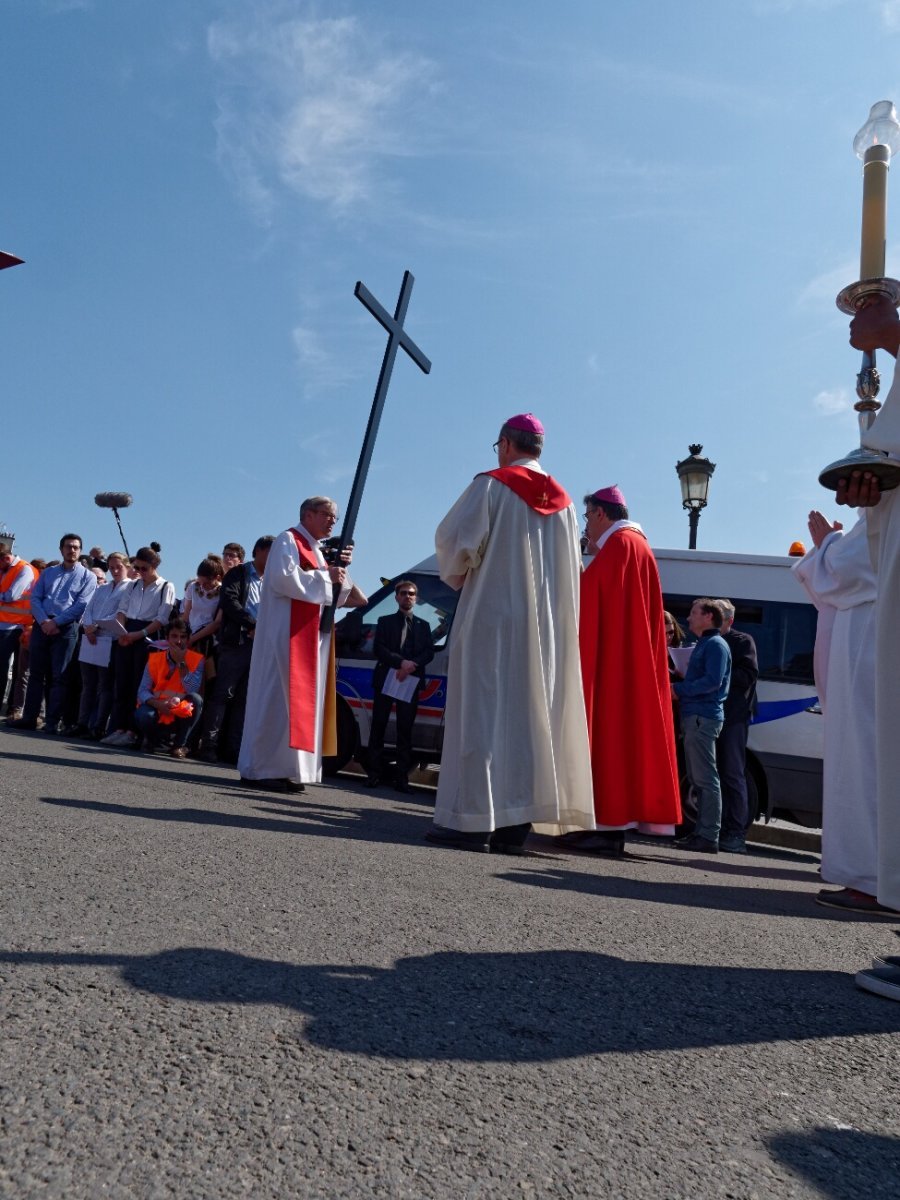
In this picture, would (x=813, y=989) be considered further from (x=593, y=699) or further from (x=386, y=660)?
(x=386, y=660)

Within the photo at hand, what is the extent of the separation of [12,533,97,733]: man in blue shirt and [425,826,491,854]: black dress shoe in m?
6.51

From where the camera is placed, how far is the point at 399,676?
9812mm

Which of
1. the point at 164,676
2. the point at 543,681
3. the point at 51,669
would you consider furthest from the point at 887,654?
the point at 51,669

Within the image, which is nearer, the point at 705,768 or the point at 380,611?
the point at 705,768

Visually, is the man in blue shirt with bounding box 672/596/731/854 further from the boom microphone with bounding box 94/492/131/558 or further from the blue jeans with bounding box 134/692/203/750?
the boom microphone with bounding box 94/492/131/558

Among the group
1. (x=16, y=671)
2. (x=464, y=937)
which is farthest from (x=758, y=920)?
(x=16, y=671)

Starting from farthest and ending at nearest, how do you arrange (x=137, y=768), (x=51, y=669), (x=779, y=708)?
(x=51, y=669), (x=779, y=708), (x=137, y=768)

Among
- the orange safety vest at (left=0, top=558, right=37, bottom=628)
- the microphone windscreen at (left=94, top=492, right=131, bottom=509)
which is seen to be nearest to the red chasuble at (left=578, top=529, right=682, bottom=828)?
the orange safety vest at (left=0, top=558, right=37, bottom=628)

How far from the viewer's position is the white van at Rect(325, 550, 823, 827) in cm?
933

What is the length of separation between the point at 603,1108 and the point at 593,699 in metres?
4.81

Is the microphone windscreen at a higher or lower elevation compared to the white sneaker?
higher

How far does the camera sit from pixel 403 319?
30.9ft

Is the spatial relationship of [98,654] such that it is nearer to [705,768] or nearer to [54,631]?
[54,631]

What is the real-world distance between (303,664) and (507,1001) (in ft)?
18.1
